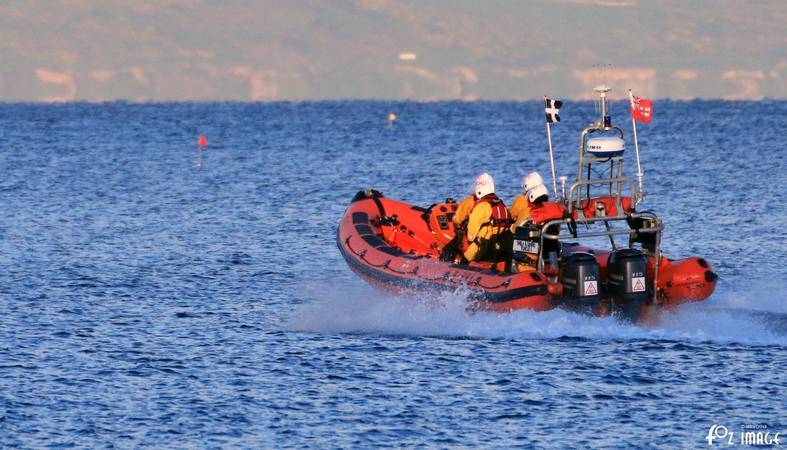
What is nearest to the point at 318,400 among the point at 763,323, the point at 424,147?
the point at 763,323

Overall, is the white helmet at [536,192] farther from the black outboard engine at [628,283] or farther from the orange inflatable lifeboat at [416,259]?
the black outboard engine at [628,283]

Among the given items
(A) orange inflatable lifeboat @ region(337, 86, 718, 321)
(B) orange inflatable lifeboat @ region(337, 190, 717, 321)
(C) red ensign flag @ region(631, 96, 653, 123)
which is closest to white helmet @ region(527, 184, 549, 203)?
(A) orange inflatable lifeboat @ region(337, 86, 718, 321)

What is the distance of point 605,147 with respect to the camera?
18219 mm

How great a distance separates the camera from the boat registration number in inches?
738

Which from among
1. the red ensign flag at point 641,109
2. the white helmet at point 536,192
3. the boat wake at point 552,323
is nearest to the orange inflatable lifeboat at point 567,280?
the boat wake at point 552,323

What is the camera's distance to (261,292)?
75.1 ft

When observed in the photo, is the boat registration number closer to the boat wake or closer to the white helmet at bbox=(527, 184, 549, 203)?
the white helmet at bbox=(527, 184, 549, 203)

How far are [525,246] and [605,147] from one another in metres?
1.74

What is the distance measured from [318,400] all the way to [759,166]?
124ft

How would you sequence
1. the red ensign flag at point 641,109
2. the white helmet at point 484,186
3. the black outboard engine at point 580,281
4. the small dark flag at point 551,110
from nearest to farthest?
1. the black outboard engine at point 580,281
2. the red ensign flag at point 641,109
3. the small dark flag at point 551,110
4. the white helmet at point 484,186

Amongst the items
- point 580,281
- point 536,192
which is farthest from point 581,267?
point 536,192

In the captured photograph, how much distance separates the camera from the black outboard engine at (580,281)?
18109 mm

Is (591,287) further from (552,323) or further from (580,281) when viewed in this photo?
(552,323)

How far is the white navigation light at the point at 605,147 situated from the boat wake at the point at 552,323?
83.9 inches
